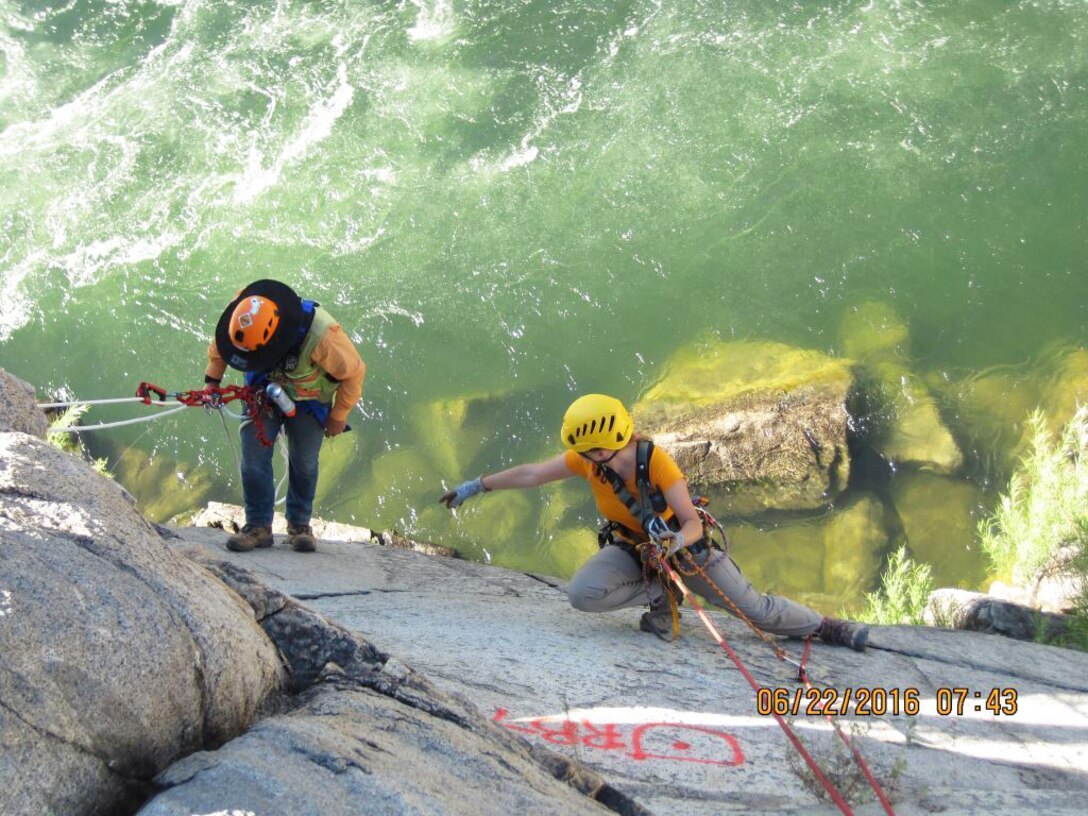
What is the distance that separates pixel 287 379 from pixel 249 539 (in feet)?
3.90

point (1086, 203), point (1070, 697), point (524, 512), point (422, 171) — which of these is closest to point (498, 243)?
point (422, 171)

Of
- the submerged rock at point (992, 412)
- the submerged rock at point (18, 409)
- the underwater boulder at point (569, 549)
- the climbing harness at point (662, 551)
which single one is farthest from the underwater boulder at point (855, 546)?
the submerged rock at point (18, 409)

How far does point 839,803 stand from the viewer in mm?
3455

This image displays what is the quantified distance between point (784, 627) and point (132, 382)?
8.07 meters

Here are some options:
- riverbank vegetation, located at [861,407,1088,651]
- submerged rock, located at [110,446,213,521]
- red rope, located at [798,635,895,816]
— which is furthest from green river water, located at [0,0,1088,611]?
red rope, located at [798,635,895,816]

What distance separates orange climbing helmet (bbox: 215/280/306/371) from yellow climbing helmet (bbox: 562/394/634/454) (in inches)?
70.4

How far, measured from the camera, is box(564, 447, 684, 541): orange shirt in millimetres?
5316

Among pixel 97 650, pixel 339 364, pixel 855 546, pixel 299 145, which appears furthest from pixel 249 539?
pixel 299 145

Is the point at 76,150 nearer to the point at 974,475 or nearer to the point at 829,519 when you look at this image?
the point at 829,519

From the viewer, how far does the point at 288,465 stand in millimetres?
6758

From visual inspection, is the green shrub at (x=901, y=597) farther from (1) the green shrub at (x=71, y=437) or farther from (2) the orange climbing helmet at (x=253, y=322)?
(1) the green shrub at (x=71, y=437)

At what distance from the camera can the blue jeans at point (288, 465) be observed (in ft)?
21.1
